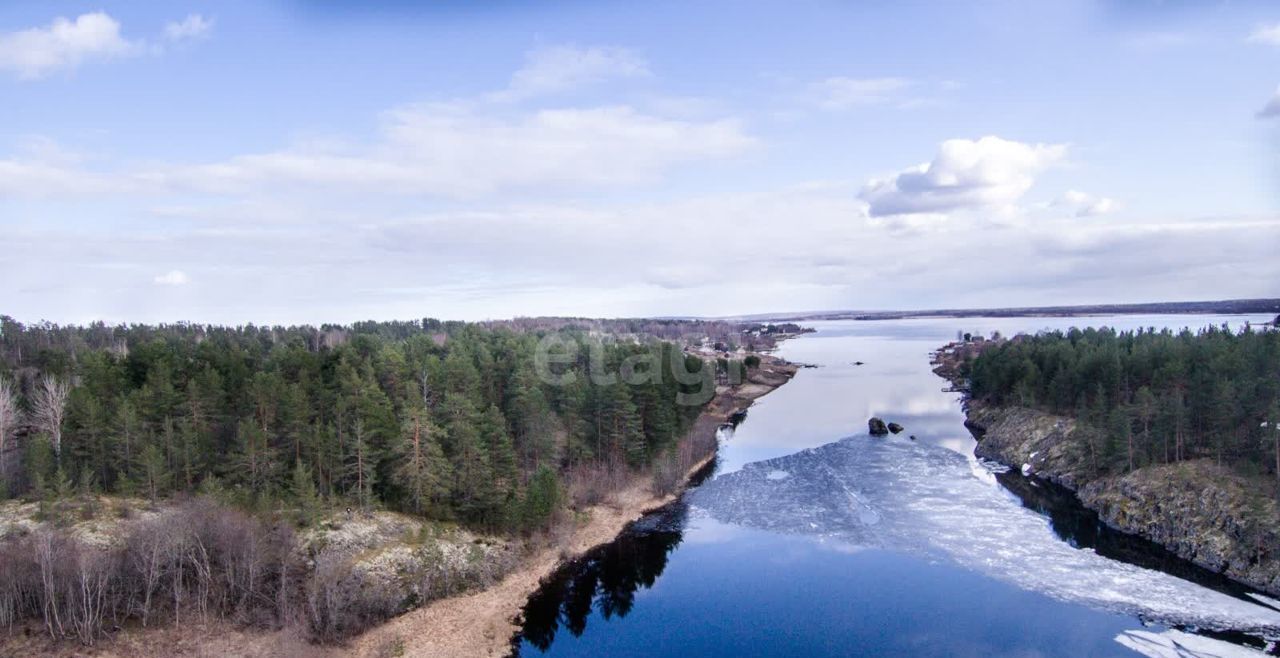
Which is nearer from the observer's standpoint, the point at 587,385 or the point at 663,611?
the point at 663,611

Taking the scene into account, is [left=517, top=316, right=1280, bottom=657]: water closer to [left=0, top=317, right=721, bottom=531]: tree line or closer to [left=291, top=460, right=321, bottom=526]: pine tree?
[left=0, top=317, right=721, bottom=531]: tree line

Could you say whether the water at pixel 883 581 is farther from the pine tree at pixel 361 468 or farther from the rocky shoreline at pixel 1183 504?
the pine tree at pixel 361 468

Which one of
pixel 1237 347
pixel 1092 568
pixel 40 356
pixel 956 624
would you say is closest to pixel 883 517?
pixel 1092 568

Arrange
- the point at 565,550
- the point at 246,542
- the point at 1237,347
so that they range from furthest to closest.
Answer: the point at 1237,347, the point at 565,550, the point at 246,542

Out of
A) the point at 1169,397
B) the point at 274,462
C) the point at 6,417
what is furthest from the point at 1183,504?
the point at 6,417

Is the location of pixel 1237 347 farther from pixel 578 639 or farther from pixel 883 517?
pixel 578 639

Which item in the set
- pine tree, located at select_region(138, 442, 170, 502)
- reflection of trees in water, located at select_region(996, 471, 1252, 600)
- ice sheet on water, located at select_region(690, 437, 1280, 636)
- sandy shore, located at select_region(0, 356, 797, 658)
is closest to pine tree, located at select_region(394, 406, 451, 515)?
sandy shore, located at select_region(0, 356, 797, 658)
